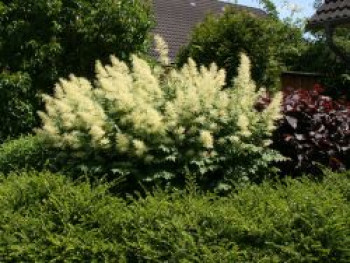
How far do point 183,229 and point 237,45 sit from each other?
6.73 metres

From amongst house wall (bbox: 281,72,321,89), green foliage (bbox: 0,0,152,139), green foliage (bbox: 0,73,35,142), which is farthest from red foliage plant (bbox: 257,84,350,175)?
house wall (bbox: 281,72,321,89)

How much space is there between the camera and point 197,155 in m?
5.71

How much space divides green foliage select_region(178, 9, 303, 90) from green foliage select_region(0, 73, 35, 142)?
2996 millimetres

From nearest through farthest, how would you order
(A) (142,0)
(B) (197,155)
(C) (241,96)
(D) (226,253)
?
(D) (226,253)
(B) (197,155)
(C) (241,96)
(A) (142,0)

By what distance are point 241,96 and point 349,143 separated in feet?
4.01

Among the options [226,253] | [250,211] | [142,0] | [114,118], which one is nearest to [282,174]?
[114,118]

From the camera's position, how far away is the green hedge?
3900 mm

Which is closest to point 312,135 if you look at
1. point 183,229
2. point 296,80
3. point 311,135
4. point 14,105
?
point 311,135

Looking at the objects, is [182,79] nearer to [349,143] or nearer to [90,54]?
[349,143]

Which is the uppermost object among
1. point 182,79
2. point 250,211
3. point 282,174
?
point 182,79

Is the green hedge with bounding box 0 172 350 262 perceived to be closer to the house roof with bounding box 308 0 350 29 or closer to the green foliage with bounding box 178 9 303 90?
the house roof with bounding box 308 0 350 29

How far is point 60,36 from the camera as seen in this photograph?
9.35 m

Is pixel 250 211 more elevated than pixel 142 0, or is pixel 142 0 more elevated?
pixel 142 0

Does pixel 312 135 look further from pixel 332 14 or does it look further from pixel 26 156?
pixel 332 14
